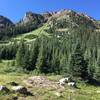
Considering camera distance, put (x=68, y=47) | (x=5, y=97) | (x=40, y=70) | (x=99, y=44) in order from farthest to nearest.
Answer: (x=99, y=44)
(x=68, y=47)
(x=40, y=70)
(x=5, y=97)

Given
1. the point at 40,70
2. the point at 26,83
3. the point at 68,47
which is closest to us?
the point at 26,83

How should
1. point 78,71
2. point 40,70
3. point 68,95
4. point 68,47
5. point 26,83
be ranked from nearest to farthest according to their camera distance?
point 68,95 → point 26,83 → point 78,71 → point 40,70 → point 68,47

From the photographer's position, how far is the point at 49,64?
8450 centimetres

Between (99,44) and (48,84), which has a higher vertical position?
(99,44)

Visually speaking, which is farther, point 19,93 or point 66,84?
point 66,84

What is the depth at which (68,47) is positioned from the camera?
162 meters

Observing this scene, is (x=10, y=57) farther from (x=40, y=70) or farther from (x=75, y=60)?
(x=75, y=60)

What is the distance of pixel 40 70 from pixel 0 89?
1842 inches

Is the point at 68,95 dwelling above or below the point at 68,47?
below

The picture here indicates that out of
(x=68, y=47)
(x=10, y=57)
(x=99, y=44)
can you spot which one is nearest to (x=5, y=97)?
(x=10, y=57)

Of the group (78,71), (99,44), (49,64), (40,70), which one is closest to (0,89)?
(78,71)

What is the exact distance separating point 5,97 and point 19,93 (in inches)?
100

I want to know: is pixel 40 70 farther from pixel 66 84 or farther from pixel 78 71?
pixel 66 84

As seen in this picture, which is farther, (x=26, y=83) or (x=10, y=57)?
(x=10, y=57)
